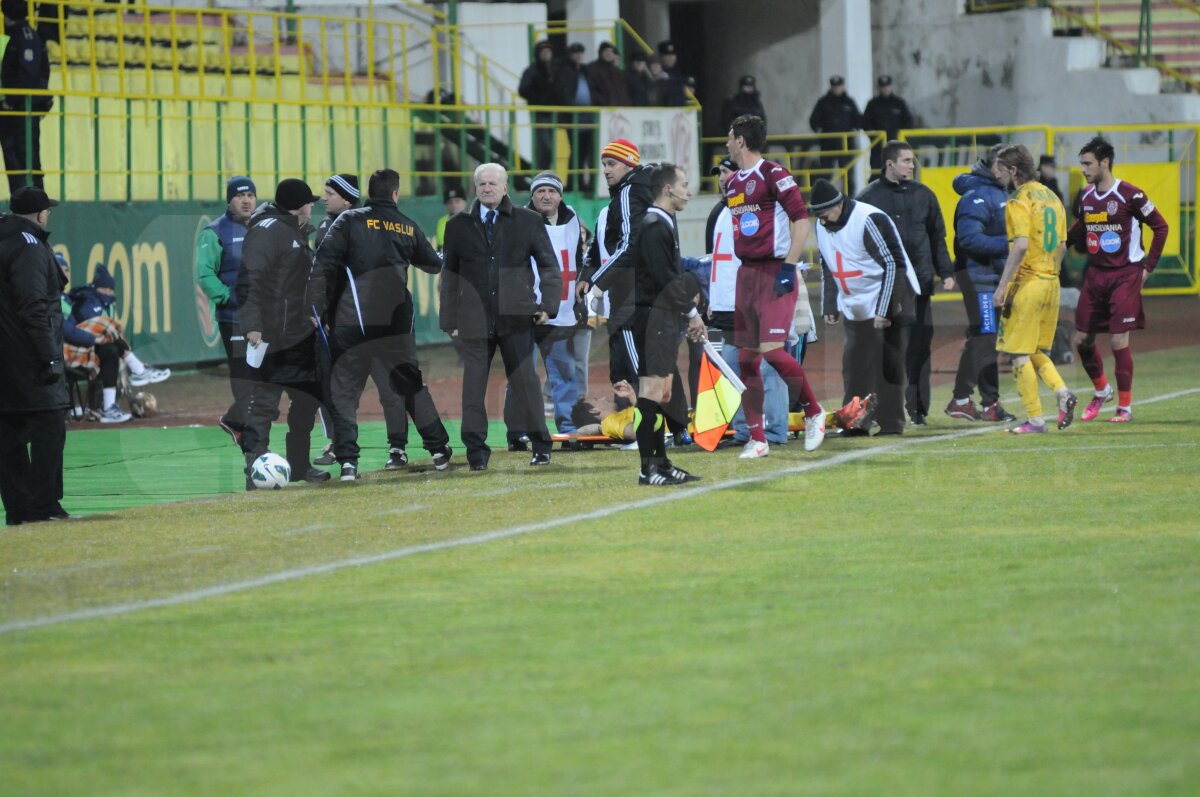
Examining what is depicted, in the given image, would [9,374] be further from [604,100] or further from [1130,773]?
[604,100]

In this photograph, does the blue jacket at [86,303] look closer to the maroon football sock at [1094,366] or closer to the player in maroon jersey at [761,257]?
the player in maroon jersey at [761,257]

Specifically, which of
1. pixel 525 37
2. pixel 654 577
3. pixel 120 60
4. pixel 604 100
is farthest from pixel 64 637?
pixel 525 37

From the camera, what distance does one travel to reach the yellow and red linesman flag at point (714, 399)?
12.1 metres

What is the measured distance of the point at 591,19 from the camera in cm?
2916

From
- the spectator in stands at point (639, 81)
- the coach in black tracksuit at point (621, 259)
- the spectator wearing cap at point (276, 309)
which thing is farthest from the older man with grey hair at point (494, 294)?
the spectator in stands at point (639, 81)

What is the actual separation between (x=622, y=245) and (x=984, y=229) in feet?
12.0

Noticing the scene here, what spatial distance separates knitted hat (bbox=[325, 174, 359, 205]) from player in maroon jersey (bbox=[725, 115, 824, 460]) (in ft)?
8.13

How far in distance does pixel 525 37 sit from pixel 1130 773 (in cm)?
2489

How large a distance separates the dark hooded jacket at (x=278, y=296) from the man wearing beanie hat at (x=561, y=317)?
7.27 ft

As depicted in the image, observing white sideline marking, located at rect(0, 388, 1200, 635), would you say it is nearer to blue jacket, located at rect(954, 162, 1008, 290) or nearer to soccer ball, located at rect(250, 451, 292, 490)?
blue jacket, located at rect(954, 162, 1008, 290)

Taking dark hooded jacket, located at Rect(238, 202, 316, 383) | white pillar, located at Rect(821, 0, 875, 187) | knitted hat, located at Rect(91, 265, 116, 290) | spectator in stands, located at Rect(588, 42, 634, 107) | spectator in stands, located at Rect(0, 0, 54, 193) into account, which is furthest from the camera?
white pillar, located at Rect(821, 0, 875, 187)

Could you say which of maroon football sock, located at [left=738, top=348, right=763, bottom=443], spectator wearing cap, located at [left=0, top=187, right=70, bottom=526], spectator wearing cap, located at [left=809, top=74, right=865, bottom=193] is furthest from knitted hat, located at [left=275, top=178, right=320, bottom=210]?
spectator wearing cap, located at [left=809, top=74, right=865, bottom=193]

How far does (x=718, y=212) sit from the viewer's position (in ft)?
42.0

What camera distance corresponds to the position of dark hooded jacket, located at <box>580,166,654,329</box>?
1133 cm
